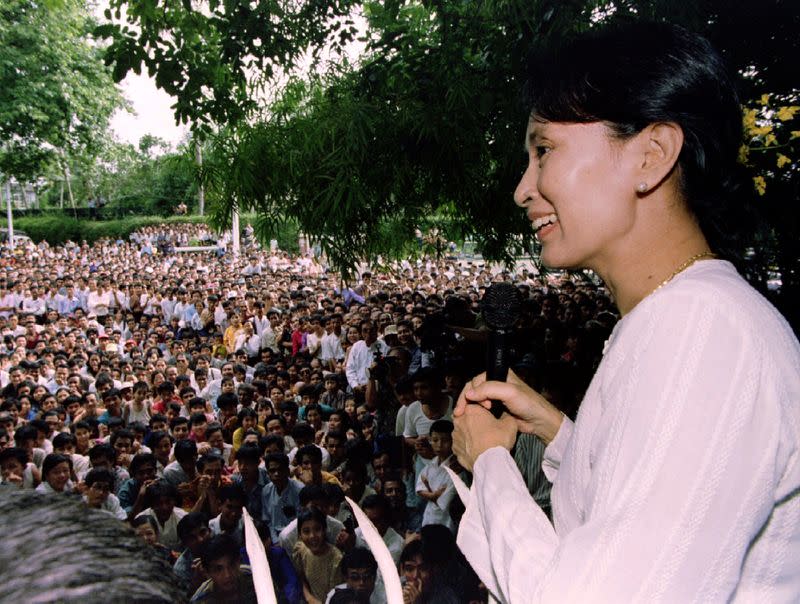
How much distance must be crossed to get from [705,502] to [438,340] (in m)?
6.20

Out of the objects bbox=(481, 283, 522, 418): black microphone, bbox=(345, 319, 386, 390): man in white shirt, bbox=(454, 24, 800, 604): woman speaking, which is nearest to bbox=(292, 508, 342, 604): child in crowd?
bbox=(481, 283, 522, 418): black microphone

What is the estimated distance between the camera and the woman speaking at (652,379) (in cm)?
65

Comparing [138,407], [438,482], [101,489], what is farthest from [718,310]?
[138,407]

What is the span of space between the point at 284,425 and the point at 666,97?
5.46 metres

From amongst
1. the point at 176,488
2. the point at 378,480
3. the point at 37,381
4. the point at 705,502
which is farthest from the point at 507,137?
the point at 37,381

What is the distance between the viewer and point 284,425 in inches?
234

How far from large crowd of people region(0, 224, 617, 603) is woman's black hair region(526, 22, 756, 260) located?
1.98ft

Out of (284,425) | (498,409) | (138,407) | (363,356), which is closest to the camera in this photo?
(498,409)

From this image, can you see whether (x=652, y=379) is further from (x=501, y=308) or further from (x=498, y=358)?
(x=501, y=308)

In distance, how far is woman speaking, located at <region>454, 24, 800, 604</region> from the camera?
65cm

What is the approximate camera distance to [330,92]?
486 centimetres

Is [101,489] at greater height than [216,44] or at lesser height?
lesser

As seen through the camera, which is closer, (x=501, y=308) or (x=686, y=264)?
(x=686, y=264)

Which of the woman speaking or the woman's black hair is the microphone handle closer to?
the woman speaking
